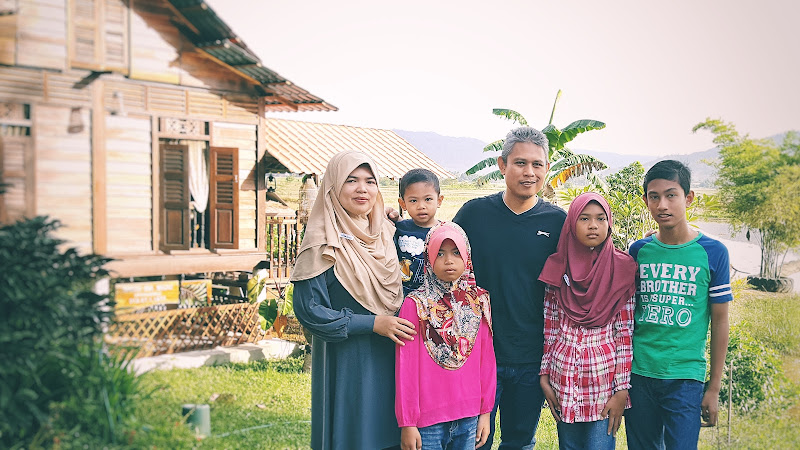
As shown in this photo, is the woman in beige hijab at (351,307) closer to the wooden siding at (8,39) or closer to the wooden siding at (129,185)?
the wooden siding at (129,185)

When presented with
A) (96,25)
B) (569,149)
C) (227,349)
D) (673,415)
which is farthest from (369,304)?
(569,149)

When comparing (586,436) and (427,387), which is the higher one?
(427,387)

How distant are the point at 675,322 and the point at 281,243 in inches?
81.0

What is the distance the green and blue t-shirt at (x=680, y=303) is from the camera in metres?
2.80

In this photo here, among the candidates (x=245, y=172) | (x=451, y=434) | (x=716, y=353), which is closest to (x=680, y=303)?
(x=716, y=353)

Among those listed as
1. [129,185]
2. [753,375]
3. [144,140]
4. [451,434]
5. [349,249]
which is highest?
[144,140]

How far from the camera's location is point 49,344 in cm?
246

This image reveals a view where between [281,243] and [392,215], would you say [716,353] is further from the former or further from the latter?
[281,243]

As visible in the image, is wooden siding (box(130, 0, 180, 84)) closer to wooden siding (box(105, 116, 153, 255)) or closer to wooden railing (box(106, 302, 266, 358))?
wooden siding (box(105, 116, 153, 255))

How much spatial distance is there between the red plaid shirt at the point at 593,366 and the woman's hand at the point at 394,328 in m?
0.77

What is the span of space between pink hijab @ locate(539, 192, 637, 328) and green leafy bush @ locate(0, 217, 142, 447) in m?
1.97

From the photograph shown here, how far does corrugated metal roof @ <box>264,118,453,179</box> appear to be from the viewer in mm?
3430

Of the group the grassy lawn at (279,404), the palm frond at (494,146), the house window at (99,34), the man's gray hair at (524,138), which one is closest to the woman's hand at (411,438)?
the grassy lawn at (279,404)

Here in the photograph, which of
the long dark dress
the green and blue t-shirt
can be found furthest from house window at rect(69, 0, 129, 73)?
the green and blue t-shirt
